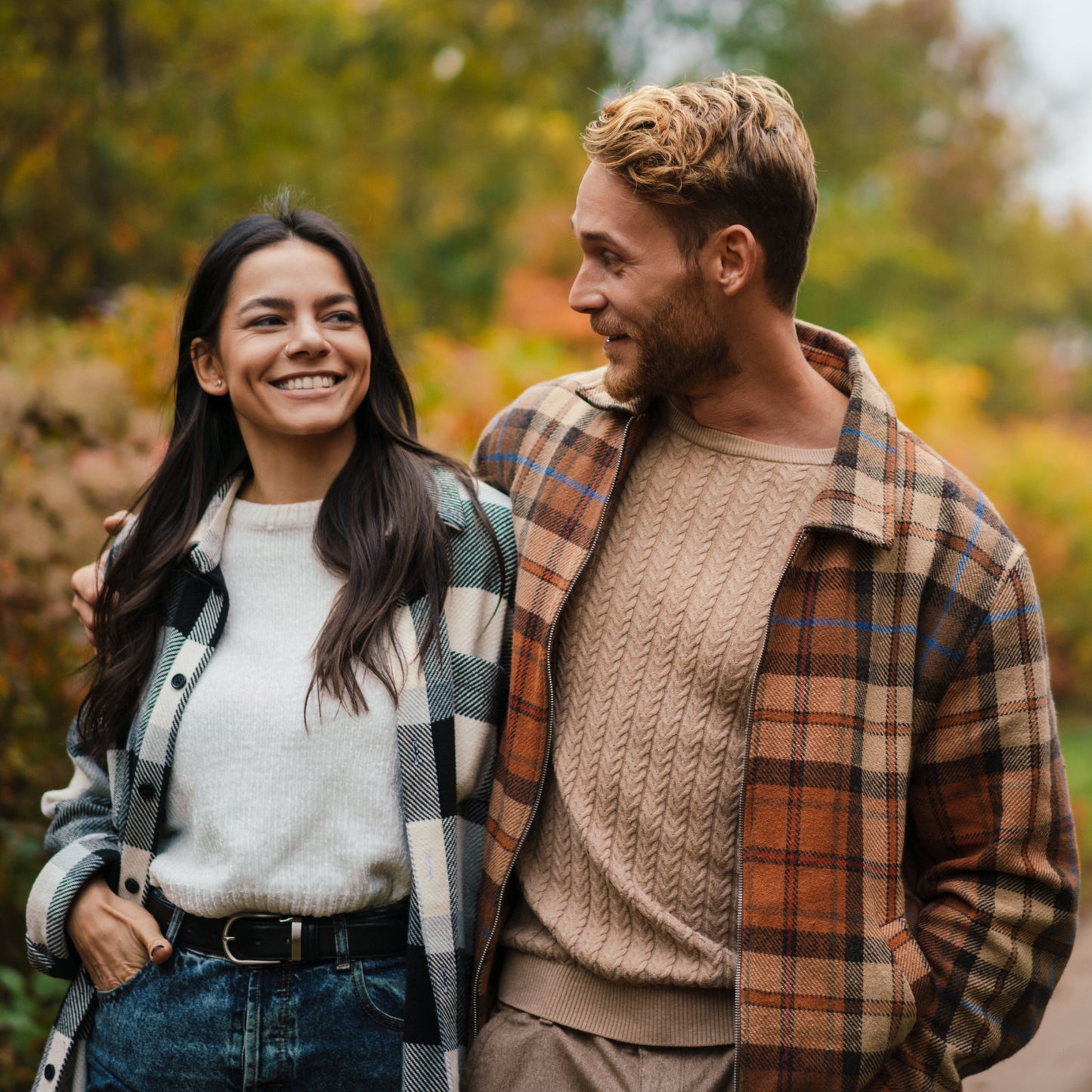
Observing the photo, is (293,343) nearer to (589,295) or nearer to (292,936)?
(589,295)

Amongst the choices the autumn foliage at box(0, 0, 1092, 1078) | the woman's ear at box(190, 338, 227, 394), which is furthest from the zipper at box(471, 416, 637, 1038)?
the autumn foliage at box(0, 0, 1092, 1078)

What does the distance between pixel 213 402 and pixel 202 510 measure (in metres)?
0.29

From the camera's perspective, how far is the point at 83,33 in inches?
368

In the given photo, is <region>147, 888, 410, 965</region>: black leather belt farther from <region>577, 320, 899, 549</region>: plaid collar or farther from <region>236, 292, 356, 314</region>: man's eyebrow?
<region>236, 292, 356, 314</region>: man's eyebrow

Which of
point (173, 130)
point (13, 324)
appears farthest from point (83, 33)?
point (13, 324)

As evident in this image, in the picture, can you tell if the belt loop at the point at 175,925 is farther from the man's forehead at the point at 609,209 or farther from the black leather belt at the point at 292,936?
the man's forehead at the point at 609,209

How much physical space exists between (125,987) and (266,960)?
36 centimetres

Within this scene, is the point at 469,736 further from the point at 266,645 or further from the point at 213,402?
the point at 213,402

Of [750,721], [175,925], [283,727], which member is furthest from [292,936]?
[750,721]

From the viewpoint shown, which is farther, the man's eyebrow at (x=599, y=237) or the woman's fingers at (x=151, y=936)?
the man's eyebrow at (x=599, y=237)

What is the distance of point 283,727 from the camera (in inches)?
98.3

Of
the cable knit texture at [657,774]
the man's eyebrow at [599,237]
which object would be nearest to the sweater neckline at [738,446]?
the cable knit texture at [657,774]

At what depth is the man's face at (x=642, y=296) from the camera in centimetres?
258

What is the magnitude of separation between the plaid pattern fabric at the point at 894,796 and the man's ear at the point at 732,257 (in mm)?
397
